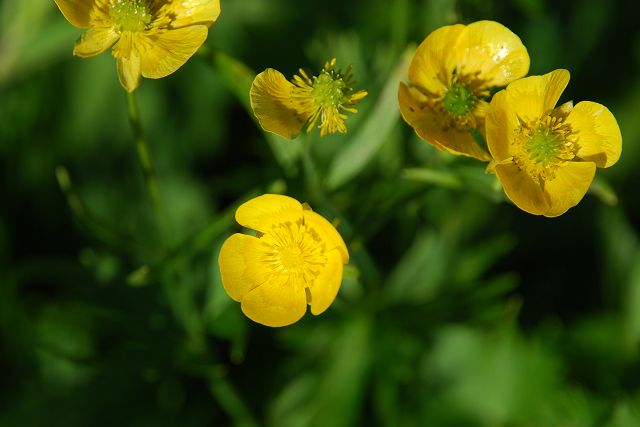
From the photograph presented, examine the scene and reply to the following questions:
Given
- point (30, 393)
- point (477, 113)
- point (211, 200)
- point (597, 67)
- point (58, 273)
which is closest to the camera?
point (477, 113)

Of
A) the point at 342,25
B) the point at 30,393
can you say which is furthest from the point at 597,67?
the point at 30,393

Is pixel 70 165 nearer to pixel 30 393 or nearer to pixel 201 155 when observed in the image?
pixel 201 155

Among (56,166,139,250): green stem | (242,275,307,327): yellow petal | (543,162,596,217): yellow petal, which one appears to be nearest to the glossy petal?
(56,166,139,250): green stem

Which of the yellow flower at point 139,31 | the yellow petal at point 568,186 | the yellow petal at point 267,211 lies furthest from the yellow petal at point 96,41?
the yellow petal at point 568,186

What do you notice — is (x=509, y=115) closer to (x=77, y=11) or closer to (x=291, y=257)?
(x=291, y=257)

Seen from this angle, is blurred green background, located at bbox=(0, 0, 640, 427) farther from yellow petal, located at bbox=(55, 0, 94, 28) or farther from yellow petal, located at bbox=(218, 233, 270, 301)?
yellow petal, located at bbox=(55, 0, 94, 28)
